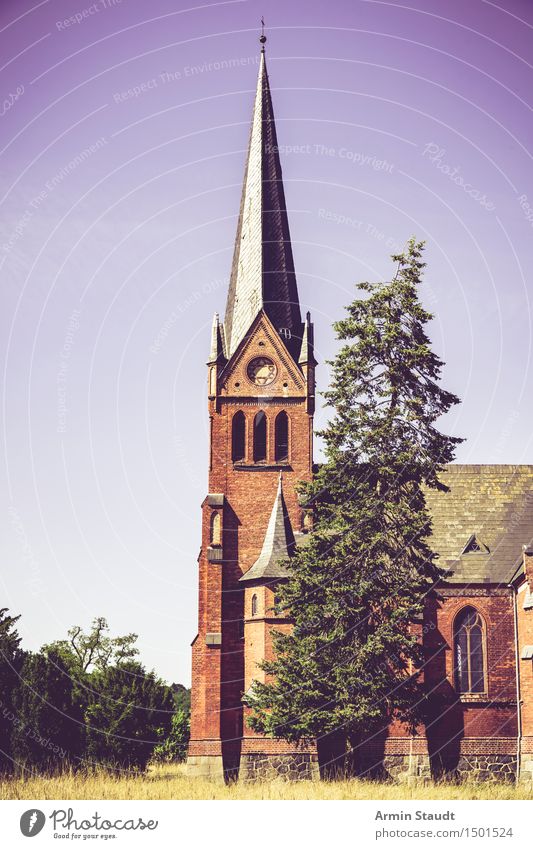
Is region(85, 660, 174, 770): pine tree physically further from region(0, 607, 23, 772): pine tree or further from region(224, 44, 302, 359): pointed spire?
region(224, 44, 302, 359): pointed spire

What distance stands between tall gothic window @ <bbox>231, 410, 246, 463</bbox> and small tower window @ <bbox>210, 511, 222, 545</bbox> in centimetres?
293

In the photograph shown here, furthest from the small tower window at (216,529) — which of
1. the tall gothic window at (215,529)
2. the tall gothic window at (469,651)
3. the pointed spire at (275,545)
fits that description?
the tall gothic window at (469,651)

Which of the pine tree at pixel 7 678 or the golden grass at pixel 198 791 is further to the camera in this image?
the pine tree at pixel 7 678

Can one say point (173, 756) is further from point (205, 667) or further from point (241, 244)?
point (241, 244)

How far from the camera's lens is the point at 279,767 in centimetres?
3778

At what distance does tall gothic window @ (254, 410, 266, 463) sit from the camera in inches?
1779

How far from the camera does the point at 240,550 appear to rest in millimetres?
43000

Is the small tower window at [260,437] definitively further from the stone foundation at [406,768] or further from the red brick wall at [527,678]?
the stone foundation at [406,768]

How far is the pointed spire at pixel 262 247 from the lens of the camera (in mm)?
47719

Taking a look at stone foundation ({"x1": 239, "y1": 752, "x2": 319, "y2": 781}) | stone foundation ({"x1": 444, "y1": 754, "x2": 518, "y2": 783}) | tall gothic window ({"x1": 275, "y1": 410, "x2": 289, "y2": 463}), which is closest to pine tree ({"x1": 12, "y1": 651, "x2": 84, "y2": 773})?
stone foundation ({"x1": 239, "y1": 752, "x2": 319, "y2": 781})

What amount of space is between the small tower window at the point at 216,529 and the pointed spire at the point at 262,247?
826 centimetres

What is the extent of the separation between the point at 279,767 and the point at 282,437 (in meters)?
14.8

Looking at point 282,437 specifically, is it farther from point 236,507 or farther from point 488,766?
point 488,766

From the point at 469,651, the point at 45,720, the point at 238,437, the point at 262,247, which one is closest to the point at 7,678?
the point at 45,720
